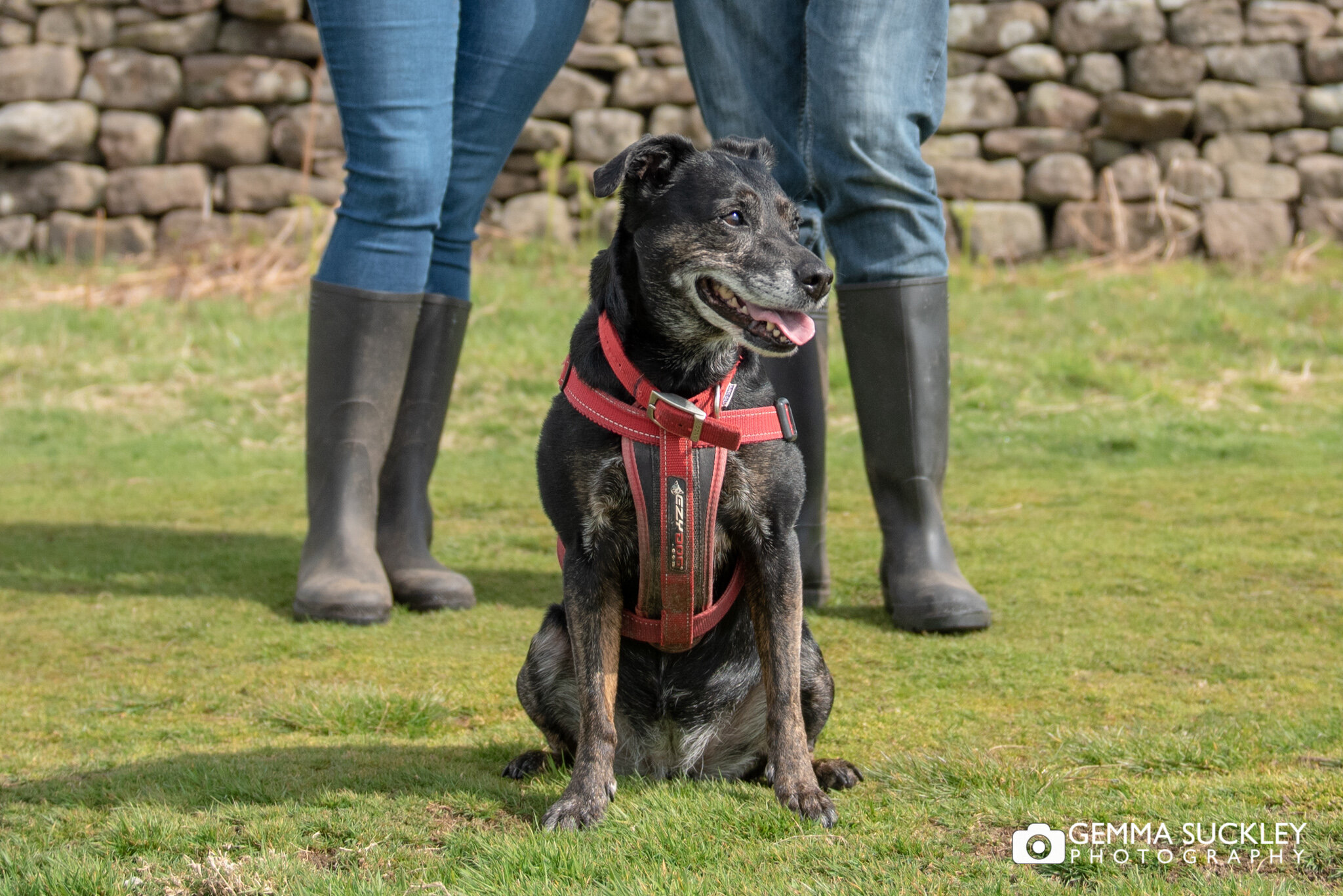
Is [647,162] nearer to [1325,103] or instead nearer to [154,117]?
[154,117]

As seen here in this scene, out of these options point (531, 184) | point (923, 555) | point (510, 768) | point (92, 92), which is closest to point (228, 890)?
point (510, 768)

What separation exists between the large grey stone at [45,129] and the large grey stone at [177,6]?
88 cm

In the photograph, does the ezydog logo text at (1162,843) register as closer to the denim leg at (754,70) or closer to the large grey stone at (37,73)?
the denim leg at (754,70)

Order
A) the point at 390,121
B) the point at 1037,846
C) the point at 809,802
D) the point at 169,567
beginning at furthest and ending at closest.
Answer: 1. the point at 169,567
2. the point at 390,121
3. the point at 809,802
4. the point at 1037,846

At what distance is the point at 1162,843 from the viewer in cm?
178

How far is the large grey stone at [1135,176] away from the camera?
908 centimetres

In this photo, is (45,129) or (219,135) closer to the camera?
(45,129)

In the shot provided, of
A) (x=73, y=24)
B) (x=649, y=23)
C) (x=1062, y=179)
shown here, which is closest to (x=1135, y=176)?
(x=1062, y=179)

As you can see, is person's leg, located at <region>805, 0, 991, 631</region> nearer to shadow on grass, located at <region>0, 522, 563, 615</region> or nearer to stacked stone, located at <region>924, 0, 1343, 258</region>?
shadow on grass, located at <region>0, 522, 563, 615</region>

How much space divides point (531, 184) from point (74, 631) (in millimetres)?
6713

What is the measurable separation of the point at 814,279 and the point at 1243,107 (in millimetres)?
8305

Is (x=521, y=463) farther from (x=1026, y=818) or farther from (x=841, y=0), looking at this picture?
(x=1026, y=818)

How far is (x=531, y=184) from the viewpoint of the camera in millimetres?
9383

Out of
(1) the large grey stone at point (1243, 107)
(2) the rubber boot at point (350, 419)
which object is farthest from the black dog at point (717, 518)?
(1) the large grey stone at point (1243, 107)
